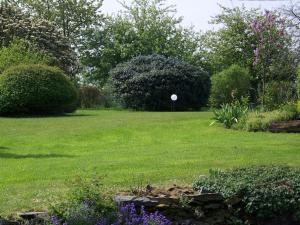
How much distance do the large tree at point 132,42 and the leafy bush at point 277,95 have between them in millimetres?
19188

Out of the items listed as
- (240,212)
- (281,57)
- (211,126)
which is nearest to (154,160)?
(240,212)

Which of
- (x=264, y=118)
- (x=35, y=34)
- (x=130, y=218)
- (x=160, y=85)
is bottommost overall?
(x=130, y=218)

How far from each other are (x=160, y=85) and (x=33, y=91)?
26.1 ft

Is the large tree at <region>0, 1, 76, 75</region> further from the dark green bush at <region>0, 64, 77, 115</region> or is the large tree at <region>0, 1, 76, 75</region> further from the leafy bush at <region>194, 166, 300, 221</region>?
the leafy bush at <region>194, 166, 300, 221</region>

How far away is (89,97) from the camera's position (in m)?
35.3

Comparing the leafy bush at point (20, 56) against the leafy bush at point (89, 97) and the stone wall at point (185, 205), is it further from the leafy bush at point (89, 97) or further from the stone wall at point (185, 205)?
the stone wall at point (185, 205)

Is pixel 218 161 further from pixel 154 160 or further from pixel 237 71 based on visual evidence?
pixel 237 71

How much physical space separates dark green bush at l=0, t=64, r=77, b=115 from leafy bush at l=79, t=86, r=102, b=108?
12.1 meters

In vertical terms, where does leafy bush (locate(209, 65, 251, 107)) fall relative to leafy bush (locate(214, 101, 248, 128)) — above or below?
above

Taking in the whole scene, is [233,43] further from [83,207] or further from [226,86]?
[83,207]

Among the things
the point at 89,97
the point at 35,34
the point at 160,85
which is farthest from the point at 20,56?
the point at 89,97

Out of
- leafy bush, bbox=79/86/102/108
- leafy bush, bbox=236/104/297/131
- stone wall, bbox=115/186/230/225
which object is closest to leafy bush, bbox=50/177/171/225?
stone wall, bbox=115/186/230/225

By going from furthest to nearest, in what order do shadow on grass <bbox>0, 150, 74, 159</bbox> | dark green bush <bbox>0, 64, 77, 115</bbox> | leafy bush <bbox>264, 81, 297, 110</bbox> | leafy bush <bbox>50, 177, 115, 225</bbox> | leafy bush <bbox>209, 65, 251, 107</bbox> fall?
1. leafy bush <bbox>209, 65, 251, 107</bbox>
2. dark green bush <bbox>0, 64, 77, 115</bbox>
3. leafy bush <bbox>264, 81, 297, 110</bbox>
4. shadow on grass <bbox>0, 150, 74, 159</bbox>
5. leafy bush <bbox>50, 177, 115, 225</bbox>

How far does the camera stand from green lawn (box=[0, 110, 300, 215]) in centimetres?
875
